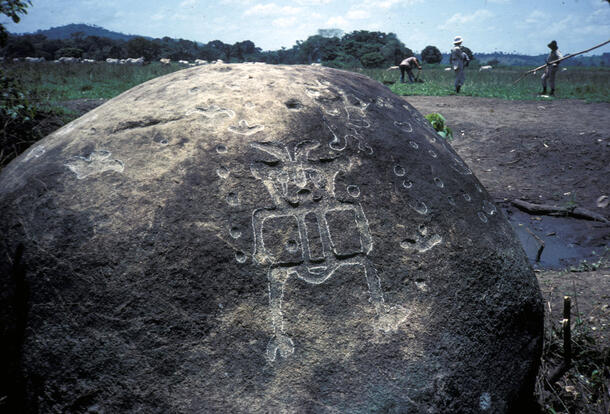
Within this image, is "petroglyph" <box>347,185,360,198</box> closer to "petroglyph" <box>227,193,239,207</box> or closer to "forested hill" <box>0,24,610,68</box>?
"petroglyph" <box>227,193,239,207</box>

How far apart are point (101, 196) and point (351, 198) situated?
100 centimetres

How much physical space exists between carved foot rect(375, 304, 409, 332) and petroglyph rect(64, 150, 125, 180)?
1.19 metres

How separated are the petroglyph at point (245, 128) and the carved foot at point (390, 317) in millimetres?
914

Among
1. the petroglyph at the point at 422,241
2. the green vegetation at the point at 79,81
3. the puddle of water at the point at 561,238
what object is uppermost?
the green vegetation at the point at 79,81

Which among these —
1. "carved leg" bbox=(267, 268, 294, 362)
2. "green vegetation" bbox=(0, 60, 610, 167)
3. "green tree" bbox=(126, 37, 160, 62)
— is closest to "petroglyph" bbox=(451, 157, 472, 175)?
"carved leg" bbox=(267, 268, 294, 362)

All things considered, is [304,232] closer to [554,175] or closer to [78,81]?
[554,175]

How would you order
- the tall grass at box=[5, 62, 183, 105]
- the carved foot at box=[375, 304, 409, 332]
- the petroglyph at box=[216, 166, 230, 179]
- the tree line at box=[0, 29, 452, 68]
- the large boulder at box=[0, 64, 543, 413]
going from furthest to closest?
the tree line at box=[0, 29, 452, 68] → the tall grass at box=[5, 62, 183, 105] → the petroglyph at box=[216, 166, 230, 179] → the carved foot at box=[375, 304, 409, 332] → the large boulder at box=[0, 64, 543, 413]

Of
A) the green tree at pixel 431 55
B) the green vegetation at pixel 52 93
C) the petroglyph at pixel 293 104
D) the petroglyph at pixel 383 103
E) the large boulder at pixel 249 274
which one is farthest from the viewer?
the green tree at pixel 431 55

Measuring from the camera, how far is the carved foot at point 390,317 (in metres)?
1.66

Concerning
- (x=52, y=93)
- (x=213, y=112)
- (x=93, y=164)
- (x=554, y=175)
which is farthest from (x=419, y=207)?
(x=52, y=93)

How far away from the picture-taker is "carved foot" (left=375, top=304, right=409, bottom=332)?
65.4 inches

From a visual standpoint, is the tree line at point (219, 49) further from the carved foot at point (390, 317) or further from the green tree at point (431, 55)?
the carved foot at point (390, 317)

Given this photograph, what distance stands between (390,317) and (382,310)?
39 mm

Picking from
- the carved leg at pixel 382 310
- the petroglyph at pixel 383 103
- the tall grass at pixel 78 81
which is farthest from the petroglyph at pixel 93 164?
the tall grass at pixel 78 81
